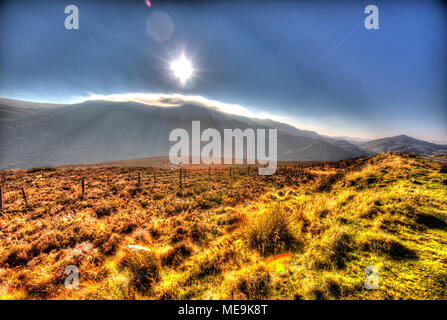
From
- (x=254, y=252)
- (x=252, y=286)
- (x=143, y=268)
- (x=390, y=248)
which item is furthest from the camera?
(x=254, y=252)

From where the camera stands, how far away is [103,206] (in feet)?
31.4

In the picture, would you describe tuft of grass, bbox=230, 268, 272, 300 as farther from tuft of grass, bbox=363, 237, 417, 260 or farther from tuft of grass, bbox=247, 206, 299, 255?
tuft of grass, bbox=363, 237, 417, 260

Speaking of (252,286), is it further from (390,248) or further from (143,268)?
(390,248)

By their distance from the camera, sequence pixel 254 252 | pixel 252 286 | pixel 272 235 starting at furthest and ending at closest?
pixel 272 235 < pixel 254 252 < pixel 252 286

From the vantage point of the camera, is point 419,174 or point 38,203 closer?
point 419,174

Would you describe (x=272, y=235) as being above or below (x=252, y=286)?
above

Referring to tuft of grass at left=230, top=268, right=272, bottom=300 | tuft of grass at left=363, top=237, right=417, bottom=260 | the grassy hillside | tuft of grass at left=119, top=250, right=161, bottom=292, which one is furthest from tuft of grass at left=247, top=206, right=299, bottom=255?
tuft of grass at left=119, top=250, right=161, bottom=292

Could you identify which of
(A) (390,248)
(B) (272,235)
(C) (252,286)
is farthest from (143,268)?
(A) (390,248)

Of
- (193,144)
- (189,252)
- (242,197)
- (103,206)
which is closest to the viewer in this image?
(189,252)

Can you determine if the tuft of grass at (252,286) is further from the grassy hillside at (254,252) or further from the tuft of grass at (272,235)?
the tuft of grass at (272,235)
